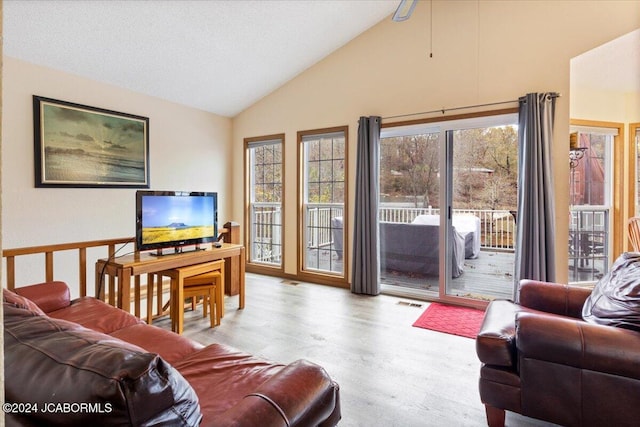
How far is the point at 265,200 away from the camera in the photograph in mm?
5359

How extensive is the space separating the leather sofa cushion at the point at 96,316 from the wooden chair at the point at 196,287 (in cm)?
69

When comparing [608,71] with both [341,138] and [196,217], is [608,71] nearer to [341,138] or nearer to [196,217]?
[341,138]

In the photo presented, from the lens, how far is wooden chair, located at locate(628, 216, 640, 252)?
12.1ft

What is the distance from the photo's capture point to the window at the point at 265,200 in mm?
5203

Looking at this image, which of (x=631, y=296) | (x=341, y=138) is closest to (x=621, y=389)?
(x=631, y=296)

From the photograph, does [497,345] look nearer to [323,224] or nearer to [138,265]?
[138,265]

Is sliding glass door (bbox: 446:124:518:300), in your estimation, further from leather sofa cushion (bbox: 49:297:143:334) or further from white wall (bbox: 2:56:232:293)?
white wall (bbox: 2:56:232:293)

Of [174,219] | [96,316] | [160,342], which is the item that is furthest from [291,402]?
[174,219]

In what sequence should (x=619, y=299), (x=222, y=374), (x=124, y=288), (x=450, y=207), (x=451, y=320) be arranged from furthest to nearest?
1. (x=450, y=207)
2. (x=451, y=320)
3. (x=124, y=288)
4. (x=619, y=299)
5. (x=222, y=374)

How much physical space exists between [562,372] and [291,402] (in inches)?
52.1

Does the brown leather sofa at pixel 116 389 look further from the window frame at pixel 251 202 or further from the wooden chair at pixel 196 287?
the window frame at pixel 251 202

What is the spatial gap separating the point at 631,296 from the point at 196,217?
335cm

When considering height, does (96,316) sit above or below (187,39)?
below

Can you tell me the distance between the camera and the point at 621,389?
1.45 m
